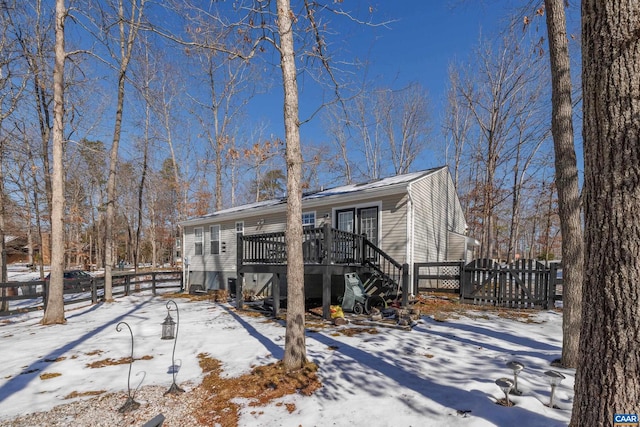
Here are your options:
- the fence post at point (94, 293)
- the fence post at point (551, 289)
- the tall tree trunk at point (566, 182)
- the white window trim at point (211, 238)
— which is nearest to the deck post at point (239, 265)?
the fence post at point (94, 293)

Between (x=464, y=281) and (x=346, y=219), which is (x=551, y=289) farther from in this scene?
(x=346, y=219)

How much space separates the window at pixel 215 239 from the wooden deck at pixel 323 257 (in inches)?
243

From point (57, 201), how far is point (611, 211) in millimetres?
10347

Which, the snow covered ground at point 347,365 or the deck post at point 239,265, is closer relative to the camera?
the snow covered ground at point 347,365

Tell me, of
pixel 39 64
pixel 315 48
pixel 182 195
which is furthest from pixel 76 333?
pixel 182 195

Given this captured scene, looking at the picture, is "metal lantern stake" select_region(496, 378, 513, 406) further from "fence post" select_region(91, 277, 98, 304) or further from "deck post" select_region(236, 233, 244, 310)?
"fence post" select_region(91, 277, 98, 304)

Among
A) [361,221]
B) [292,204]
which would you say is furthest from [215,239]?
[292,204]

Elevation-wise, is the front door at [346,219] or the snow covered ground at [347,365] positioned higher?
the front door at [346,219]

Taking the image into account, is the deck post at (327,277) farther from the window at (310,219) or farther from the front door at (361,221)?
the window at (310,219)

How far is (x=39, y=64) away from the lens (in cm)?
1127

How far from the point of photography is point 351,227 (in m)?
11.2

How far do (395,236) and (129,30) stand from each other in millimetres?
12732

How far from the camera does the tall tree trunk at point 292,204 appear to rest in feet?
13.9

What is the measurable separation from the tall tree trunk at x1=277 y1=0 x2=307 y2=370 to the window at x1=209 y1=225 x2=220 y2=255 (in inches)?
473
